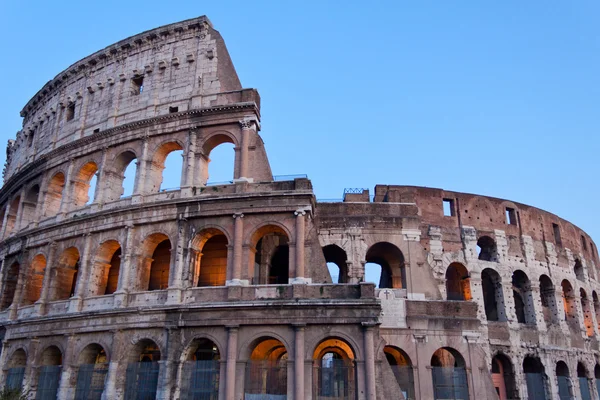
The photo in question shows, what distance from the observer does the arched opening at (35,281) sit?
65.3ft

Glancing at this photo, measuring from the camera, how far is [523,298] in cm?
2250

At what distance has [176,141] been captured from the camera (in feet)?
60.4

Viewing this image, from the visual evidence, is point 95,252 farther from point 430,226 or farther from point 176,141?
point 430,226

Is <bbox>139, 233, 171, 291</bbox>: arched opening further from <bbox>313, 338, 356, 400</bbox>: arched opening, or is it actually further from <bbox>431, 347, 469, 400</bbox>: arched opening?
<bbox>431, 347, 469, 400</bbox>: arched opening

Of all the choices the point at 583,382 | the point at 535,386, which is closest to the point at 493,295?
the point at 535,386

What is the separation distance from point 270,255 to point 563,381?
13932 mm

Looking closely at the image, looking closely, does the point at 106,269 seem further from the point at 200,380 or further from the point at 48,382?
the point at 200,380

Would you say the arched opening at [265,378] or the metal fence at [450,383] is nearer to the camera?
the arched opening at [265,378]

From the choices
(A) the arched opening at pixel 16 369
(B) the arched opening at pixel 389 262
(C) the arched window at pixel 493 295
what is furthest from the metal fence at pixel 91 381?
(C) the arched window at pixel 493 295

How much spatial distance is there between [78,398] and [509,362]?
53.2 ft

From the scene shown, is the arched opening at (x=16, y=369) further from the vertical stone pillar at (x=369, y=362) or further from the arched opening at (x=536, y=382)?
the arched opening at (x=536, y=382)

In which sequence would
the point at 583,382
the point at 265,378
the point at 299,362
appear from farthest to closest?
the point at 583,382 → the point at 265,378 → the point at 299,362

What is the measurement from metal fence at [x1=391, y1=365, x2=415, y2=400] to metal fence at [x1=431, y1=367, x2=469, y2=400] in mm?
767

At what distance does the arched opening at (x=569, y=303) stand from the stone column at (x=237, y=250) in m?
16.7
